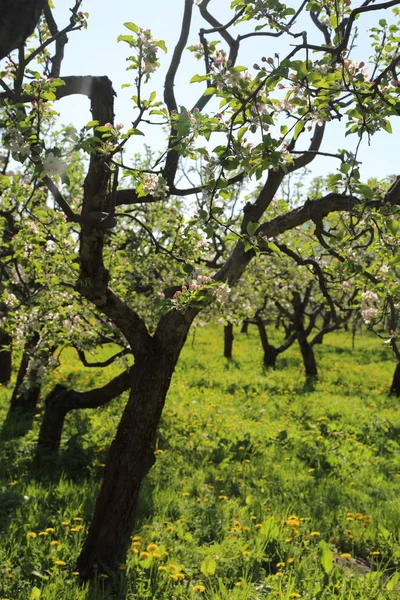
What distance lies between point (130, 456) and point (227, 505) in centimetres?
220

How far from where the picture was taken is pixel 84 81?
13.6 feet

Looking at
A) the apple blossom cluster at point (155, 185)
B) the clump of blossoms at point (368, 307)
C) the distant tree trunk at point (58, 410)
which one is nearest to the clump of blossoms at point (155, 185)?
the apple blossom cluster at point (155, 185)

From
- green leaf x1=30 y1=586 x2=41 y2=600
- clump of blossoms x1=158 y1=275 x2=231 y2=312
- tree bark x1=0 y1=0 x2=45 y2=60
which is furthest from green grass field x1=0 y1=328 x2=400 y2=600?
tree bark x1=0 y1=0 x2=45 y2=60

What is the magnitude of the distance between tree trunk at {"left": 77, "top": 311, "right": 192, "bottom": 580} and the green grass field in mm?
224

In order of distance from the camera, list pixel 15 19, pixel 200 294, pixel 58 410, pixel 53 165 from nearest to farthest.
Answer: pixel 15 19 → pixel 53 165 → pixel 200 294 → pixel 58 410

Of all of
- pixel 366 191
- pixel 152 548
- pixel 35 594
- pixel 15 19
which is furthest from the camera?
pixel 152 548

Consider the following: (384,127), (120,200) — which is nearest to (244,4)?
(384,127)

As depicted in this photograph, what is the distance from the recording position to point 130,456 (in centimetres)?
485

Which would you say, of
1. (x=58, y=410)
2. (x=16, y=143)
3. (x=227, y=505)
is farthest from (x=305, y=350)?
(x=16, y=143)

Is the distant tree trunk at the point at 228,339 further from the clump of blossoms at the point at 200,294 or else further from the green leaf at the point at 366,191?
the green leaf at the point at 366,191

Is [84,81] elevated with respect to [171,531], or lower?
elevated

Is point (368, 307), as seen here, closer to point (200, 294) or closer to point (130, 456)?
point (200, 294)

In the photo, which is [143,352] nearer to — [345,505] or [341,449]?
[345,505]

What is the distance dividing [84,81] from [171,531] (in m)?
4.44
